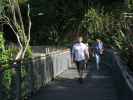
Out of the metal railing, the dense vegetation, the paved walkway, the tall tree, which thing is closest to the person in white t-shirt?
the paved walkway

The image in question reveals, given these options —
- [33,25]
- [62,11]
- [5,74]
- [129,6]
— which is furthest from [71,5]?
[5,74]

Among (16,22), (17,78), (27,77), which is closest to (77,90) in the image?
(27,77)

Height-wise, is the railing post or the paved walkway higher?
the railing post

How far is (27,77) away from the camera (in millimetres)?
15008

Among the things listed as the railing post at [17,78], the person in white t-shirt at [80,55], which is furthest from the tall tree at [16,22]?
the railing post at [17,78]

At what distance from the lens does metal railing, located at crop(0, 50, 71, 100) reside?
1227cm

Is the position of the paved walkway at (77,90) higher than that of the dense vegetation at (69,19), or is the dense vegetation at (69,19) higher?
the dense vegetation at (69,19)

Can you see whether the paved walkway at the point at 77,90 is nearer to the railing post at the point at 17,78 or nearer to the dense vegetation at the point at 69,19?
the railing post at the point at 17,78

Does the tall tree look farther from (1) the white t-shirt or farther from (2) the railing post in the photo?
(2) the railing post

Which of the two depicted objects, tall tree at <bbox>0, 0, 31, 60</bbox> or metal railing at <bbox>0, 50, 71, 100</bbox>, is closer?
metal railing at <bbox>0, 50, 71, 100</bbox>

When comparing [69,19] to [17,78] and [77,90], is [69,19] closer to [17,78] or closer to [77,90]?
[77,90]

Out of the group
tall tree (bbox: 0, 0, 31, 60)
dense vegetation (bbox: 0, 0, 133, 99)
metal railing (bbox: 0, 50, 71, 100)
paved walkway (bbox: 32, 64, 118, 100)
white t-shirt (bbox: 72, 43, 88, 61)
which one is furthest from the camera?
dense vegetation (bbox: 0, 0, 133, 99)

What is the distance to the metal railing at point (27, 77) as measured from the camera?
1227 cm

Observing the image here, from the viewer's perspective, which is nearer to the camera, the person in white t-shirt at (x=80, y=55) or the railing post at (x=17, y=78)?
the railing post at (x=17, y=78)
